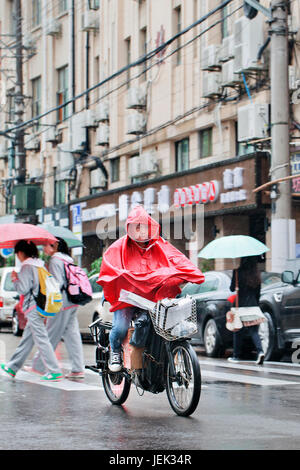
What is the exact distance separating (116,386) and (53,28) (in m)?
30.8

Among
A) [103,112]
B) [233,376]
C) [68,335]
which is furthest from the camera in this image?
[103,112]

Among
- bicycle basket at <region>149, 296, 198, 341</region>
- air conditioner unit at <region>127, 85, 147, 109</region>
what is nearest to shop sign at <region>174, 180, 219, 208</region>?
air conditioner unit at <region>127, 85, 147, 109</region>

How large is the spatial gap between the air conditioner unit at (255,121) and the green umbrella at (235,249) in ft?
24.5

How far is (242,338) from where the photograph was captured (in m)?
16.2

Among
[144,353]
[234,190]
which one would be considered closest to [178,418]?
[144,353]

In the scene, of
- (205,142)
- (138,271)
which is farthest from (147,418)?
(205,142)

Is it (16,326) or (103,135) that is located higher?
(103,135)

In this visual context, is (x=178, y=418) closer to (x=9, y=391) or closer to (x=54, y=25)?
(x=9, y=391)

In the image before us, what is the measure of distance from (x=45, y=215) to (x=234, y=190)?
50.8 ft

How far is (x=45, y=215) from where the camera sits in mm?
38844

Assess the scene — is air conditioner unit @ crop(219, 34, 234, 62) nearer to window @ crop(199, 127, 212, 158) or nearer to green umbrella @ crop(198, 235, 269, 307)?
window @ crop(199, 127, 212, 158)

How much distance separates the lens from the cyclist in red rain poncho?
876 centimetres

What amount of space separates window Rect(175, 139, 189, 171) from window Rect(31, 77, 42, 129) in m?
12.8

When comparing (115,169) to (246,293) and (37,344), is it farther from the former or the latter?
(37,344)
